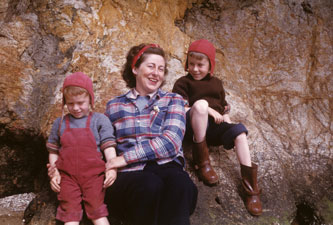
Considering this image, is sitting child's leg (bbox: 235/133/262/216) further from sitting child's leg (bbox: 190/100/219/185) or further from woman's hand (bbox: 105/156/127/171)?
woman's hand (bbox: 105/156/127/171)

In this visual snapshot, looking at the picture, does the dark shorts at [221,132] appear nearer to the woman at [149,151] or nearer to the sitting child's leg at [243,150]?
the sitting child's leg at [243,150]

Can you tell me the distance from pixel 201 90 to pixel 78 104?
1185 millimetres

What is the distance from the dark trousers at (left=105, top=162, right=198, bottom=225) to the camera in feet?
6.11

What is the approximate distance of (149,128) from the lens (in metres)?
2.26

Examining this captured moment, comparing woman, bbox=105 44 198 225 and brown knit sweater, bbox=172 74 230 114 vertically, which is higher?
brown knit sweater, bbox=172 74 230 114

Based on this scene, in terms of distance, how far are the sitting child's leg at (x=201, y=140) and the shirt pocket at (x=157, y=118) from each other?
0.99 feet

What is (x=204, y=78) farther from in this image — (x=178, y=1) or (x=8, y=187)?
(x=8, y=187)

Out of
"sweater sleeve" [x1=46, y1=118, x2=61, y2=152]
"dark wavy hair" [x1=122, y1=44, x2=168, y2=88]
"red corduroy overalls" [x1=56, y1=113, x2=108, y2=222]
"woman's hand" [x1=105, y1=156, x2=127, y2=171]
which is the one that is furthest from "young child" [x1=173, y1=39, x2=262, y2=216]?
"sweater sleeve" [x1=46, y1=118, x2=61, y2=152]

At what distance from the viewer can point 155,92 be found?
7.99ft

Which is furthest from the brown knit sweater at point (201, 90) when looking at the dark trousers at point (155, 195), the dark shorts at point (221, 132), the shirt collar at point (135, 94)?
the dark trousers at point (155, 195)

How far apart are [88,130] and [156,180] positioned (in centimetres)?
63

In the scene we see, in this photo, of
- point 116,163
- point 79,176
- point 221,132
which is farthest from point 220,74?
point 79,176

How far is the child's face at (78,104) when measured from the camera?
2.10 m

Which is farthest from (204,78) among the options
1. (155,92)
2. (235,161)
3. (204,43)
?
(235,161)
